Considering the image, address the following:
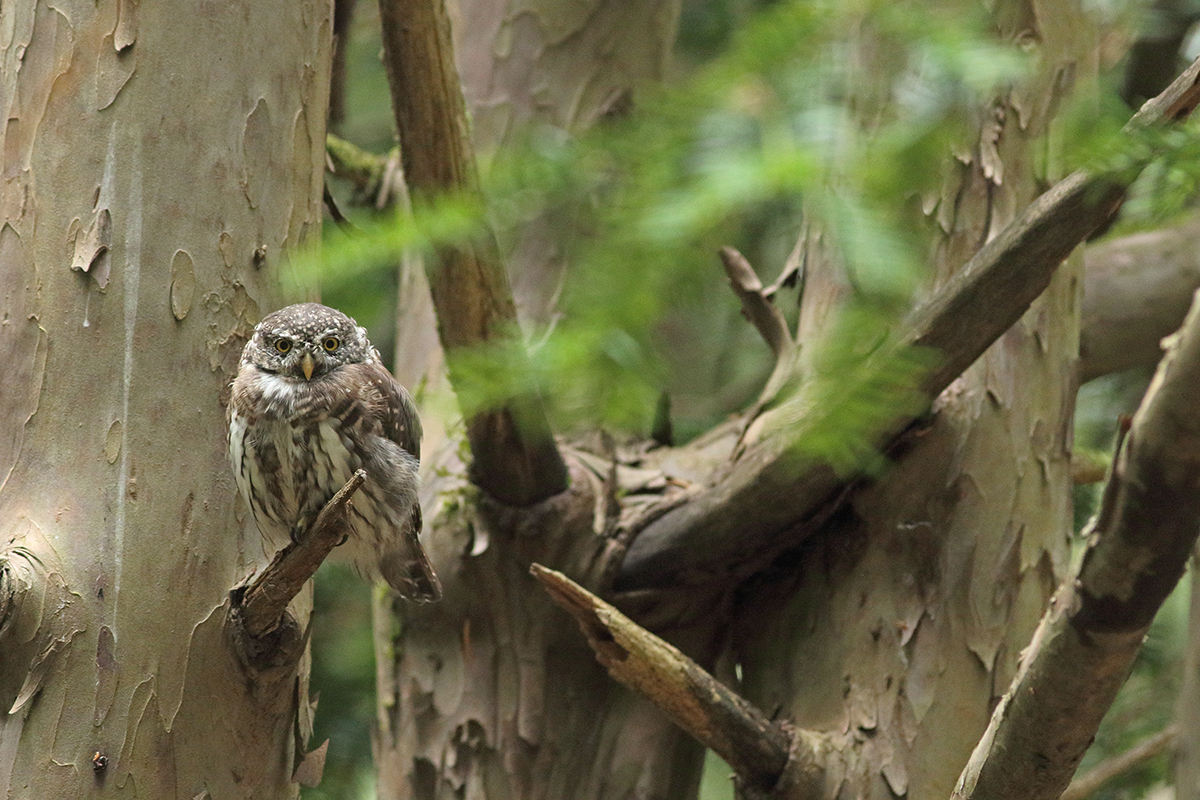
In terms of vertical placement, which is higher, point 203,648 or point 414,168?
point 414,168

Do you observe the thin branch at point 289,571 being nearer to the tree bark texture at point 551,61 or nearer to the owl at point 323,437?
the owl at point 323,437

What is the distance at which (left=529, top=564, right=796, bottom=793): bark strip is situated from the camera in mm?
2889

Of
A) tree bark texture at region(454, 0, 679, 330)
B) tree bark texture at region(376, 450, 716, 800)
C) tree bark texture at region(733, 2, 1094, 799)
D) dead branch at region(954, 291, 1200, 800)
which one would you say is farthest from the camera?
tree bark texture at region(454, 0, 679, 330)

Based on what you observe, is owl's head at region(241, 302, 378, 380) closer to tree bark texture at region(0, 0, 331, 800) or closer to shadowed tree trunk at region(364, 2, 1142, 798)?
tree bark texture at region(0, 0, 331, 800)

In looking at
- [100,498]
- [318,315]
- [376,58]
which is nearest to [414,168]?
[318,315]

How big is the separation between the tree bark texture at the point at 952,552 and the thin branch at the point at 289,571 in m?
1.62

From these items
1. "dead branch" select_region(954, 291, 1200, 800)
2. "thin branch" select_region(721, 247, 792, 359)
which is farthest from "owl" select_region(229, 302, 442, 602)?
"dead branch" select_region(954, 291, 1200, 800)

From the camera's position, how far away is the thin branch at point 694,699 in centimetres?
289

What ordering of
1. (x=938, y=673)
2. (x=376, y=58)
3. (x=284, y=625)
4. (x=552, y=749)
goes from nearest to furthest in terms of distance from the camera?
(x=284, y=625)
(x=938, y=673)
(x=552, y=749)
(x=376, y=58)

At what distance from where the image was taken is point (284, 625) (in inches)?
95.3

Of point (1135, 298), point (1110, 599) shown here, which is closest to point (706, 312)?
point (1110, 599)

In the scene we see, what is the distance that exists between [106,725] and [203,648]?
23cm

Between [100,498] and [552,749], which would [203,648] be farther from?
[552,749]

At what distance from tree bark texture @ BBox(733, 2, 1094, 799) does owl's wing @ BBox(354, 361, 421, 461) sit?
1.21 metres
